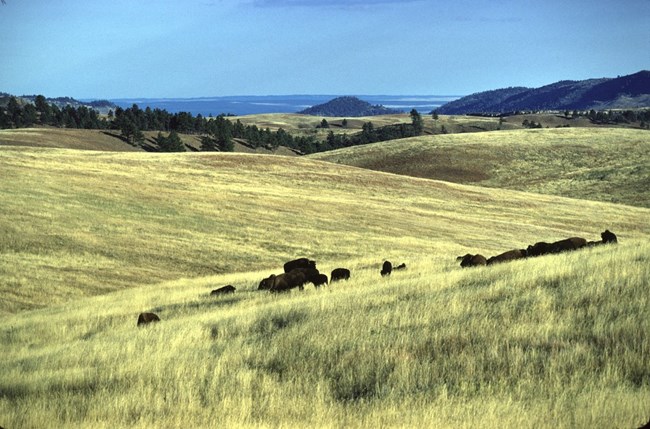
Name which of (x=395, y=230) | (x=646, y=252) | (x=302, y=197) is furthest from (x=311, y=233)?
(x=646, y=252)

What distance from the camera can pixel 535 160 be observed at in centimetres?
9831

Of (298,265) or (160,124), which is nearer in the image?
(298,265)

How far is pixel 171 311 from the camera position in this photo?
58.9 ft

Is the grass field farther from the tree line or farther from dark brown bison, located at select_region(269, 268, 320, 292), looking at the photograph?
the tree line

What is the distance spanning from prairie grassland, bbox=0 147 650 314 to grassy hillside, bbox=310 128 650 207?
65.4 ft

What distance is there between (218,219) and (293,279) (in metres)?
19.2

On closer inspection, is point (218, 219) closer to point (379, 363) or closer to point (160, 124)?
point (379, 363)

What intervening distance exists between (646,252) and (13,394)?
1444 centimetres

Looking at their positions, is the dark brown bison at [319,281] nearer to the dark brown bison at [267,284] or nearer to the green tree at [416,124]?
the dark brown bison at [267,284]

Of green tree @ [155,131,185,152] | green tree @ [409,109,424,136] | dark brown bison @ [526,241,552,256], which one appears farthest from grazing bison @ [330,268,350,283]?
green tree @ [409,109,424,136]

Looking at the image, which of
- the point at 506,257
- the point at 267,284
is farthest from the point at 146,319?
the point at 506,257

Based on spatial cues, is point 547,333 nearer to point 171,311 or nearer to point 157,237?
point 171,311

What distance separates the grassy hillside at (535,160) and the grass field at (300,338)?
52464mm

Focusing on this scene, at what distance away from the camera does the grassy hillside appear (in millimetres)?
78625
